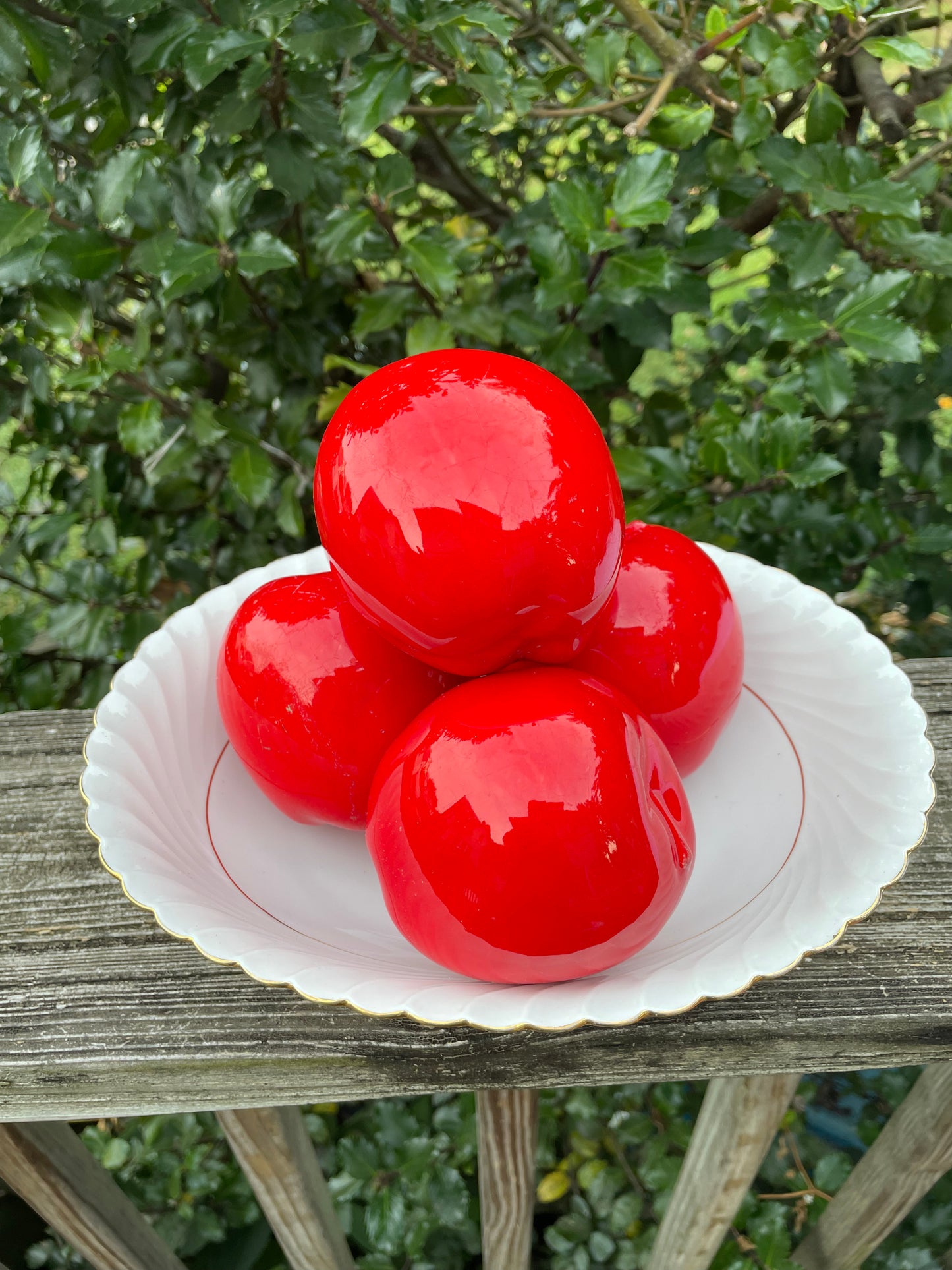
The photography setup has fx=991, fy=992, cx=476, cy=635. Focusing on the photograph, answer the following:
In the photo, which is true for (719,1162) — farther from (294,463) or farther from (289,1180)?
(294,463)

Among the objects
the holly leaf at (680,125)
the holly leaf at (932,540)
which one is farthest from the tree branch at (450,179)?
the holly leaf at (932,540)

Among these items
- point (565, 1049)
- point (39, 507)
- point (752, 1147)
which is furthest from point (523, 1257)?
point (39, 507)

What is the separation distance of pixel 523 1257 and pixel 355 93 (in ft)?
3.22

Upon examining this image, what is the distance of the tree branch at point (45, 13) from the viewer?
0.82m

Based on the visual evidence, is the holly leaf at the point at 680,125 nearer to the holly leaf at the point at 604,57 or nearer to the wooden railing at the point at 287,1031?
the holly leaf at the point at 604,57

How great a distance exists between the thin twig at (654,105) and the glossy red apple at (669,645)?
370mm

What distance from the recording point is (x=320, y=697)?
542mm

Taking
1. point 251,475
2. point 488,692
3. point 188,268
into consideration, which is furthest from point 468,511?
point 251,475

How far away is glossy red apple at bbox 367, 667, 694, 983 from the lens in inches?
17.7

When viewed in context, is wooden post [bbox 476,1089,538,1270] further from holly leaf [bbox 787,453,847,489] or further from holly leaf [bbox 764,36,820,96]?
holly leaf [bbox 764,36,820,96]

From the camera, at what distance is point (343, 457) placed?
489 mm

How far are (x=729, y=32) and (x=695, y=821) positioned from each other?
2.06 feet

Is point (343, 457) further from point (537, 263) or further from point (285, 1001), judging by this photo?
point (537, 263)

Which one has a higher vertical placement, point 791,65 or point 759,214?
point 791,65
